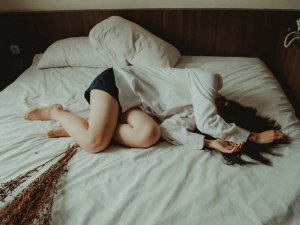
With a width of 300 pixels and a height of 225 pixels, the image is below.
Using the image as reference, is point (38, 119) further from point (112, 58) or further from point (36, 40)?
point (36, 40)

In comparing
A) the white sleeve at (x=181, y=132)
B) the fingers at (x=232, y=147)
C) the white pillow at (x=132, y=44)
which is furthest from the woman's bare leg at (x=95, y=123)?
the white pillow at (x=132, y=44)

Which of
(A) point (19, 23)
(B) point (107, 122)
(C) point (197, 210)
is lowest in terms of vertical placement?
(C) point (197, 210)

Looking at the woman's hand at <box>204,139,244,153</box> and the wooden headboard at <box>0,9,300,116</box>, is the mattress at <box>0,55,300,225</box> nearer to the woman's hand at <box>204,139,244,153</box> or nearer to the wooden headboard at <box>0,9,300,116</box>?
the woman's hand at <box>204,139,244,153</box>

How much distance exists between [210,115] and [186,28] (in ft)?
3.70

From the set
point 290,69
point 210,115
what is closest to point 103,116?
point 210,115

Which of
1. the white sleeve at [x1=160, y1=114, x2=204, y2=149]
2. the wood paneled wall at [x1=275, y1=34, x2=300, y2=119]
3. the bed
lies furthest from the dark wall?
the white sleeve at [x1=160, y1=114, x2=204, y2=149]

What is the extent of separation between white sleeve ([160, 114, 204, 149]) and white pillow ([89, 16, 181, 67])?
2.06 feet

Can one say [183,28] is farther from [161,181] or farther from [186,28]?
[161,181]

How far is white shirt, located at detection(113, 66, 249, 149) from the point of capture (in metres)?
1.07

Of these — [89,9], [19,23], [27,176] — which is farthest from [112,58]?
[27,176]

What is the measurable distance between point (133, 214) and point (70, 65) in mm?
1387

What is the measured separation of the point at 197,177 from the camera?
0.93 meters

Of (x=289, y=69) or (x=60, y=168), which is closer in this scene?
(x=60, y=168)

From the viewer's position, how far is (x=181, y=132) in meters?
1.09
